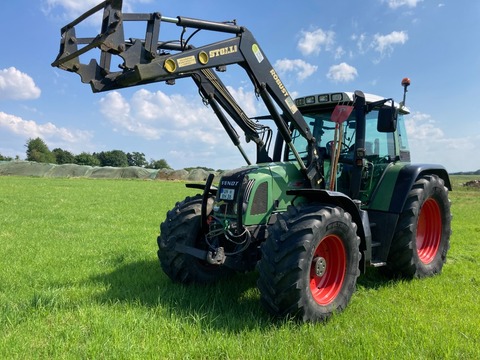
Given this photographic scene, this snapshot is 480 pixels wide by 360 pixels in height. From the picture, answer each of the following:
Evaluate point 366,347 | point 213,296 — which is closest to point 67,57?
point 213,296

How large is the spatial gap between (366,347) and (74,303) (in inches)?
119

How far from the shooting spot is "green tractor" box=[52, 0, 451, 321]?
12.9 feet

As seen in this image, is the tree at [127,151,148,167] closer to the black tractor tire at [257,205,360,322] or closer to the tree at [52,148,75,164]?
the tree at [52,148,75,164]

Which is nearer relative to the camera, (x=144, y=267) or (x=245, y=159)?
(x=245, y=159)

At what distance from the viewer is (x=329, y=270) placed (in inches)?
184

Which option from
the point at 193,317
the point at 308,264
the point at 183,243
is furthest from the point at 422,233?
the point at 193,317

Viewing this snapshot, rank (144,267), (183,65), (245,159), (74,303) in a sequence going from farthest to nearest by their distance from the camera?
(144,267)
(245,159)
(74,303)
(183,65)

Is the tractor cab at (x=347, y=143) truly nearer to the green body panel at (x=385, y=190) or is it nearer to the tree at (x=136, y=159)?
the green body panel at (x=385, y=190)

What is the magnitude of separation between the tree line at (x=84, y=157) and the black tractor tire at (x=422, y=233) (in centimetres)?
9509

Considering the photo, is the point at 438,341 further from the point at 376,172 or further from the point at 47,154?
the point at 47,154

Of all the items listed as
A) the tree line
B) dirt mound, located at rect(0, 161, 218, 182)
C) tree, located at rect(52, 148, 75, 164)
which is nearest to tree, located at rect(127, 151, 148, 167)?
the tree line

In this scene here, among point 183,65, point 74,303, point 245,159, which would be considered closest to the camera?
point 183,65

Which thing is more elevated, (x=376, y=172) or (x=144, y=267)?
(x=376, y=172)

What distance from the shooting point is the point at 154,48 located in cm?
395
